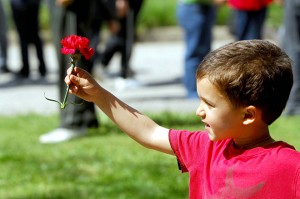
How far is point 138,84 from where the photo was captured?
10.3 meters

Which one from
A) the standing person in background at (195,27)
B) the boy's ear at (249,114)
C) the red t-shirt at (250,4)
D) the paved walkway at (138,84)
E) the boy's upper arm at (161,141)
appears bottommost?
the paved walkway at (138,84)

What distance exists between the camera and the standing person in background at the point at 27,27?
10.7m

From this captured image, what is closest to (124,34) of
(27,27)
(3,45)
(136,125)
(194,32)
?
(27,27)

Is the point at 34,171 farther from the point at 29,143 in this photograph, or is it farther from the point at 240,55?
the point at 240,55

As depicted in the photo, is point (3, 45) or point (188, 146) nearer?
point (188, 146)

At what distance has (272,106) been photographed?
2799mm

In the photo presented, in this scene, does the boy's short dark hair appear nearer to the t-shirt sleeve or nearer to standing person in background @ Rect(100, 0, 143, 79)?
the t-shirt sleeve

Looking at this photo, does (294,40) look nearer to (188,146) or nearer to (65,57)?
(65,57)

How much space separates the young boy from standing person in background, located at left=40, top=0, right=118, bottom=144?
3.63 metres

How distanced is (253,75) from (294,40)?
15.8ft

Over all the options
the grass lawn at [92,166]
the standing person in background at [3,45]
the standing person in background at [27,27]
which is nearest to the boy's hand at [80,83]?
the grass lawn at [92,166]

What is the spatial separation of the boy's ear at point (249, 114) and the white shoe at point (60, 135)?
3.97 m

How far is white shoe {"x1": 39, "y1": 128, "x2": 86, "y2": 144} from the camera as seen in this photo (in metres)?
6.67

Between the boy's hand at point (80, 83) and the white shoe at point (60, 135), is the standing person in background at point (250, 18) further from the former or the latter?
the boy's hand at point (80, 83)
